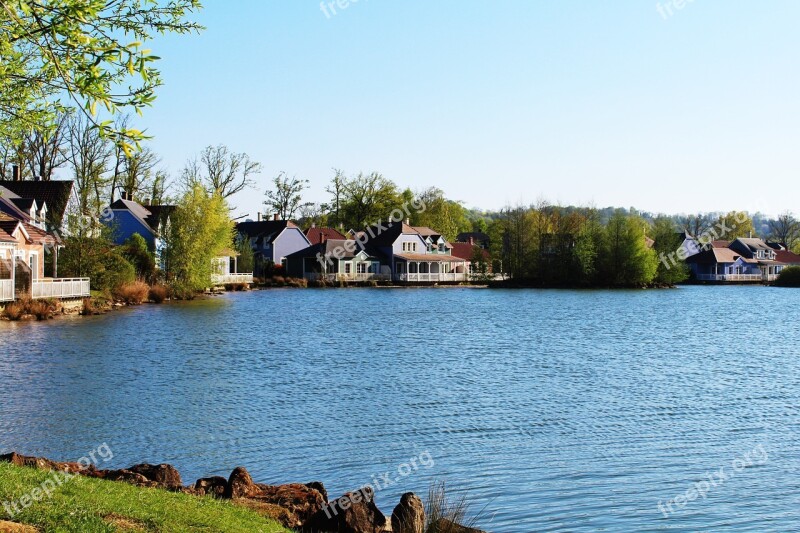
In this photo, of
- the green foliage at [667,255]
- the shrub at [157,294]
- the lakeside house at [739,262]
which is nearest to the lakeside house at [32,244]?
the shrub at [157,294]

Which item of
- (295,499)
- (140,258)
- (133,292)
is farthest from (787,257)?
(295,499)

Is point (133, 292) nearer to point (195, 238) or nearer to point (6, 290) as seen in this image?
point (195, 238)

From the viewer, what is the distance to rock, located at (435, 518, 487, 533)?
31.4 ft

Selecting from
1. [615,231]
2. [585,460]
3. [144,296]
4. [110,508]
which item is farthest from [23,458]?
[615,231]

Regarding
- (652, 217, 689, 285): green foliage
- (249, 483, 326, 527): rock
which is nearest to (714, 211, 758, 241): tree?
(652, 217, 689, 285): green foliage

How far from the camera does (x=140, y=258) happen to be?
2373 inches

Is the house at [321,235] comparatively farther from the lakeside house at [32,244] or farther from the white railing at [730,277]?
the white railing at [730,277]

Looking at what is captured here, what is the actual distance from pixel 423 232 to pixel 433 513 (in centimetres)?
9270

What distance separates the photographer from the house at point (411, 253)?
3787 inches

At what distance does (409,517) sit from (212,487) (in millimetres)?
3176

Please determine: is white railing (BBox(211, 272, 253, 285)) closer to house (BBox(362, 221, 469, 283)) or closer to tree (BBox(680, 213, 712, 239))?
house (BBox(362, 221, 469, 283))

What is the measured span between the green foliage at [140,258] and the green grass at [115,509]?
167 ft

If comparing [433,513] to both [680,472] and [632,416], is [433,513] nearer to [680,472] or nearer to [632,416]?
[680,472]

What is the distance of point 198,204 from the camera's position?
65.1 metres
